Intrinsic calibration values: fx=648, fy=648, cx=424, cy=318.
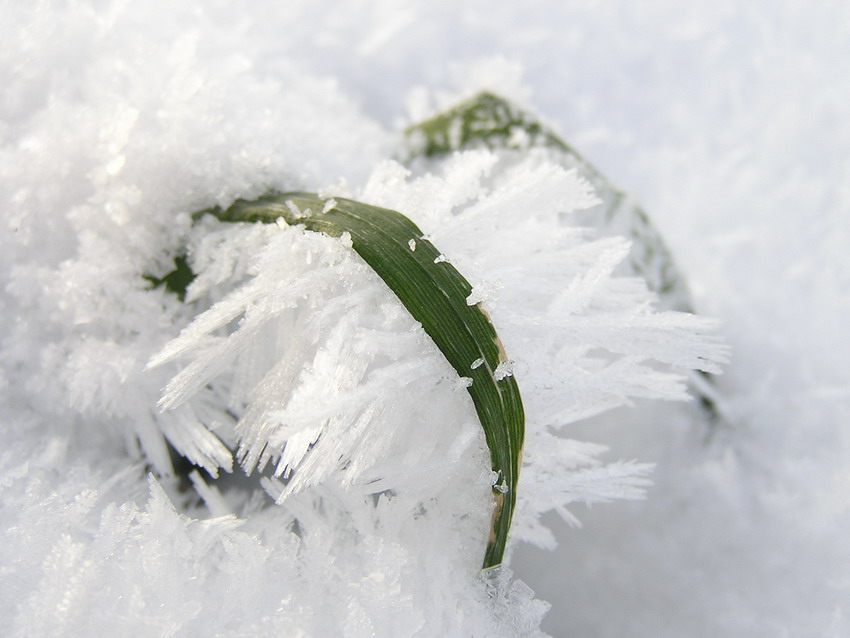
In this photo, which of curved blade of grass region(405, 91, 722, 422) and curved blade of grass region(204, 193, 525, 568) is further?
curved blade of grass region(405, 91, 722, 422)

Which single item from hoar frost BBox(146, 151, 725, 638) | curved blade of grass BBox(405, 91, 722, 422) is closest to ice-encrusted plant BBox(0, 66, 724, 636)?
hoar frost BBox(146, 151, 725, 638)

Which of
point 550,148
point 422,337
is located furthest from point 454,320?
point 550,148

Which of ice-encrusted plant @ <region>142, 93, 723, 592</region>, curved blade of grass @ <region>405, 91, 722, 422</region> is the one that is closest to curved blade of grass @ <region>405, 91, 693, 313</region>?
curved blade of grass @ <region>405, 91, 722, 422</region>

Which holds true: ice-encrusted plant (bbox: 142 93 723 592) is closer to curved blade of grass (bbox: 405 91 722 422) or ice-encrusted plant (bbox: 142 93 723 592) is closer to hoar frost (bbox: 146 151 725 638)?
hoar frost (bbox: 146 151 725 638)

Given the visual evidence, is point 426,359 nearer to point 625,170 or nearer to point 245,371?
point 245,371

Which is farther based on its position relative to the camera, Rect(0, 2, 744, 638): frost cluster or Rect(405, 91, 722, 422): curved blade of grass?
Rect(405, 91, 722, 422): curved blade of grass

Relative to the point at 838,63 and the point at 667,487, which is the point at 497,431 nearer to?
the point at 667,487

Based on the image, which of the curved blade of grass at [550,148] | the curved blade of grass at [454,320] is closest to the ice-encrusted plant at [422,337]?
the curved blade of grass at [454,320]

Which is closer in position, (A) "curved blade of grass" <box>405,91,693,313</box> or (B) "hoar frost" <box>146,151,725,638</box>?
(B) "hoar frost" <box>146,151,725,638</box>

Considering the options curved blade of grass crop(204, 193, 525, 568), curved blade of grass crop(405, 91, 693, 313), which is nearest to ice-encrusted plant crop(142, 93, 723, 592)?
curved blade of grass crop(204, 193, 525, 568)

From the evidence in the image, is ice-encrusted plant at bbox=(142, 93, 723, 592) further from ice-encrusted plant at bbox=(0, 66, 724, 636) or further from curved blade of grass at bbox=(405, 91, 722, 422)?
curved blade of grass at bbox=(405, 91, 722, 422)
